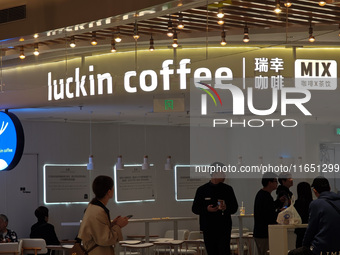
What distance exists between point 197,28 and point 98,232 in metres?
3.22

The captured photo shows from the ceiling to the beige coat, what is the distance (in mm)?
2311

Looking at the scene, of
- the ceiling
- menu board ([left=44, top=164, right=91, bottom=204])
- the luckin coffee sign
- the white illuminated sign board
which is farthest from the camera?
the white illuminated sign board

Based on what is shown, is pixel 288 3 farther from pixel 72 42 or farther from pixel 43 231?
pixel 43 231

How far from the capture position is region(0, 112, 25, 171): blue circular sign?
28.0 feet

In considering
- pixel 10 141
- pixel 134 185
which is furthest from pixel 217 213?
pixel 134 185

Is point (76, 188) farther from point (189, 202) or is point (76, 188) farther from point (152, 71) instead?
point (152, 71)

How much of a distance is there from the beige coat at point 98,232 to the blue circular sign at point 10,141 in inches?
135

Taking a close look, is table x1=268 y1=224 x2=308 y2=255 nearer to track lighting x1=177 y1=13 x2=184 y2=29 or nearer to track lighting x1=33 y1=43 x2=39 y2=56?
track lighting x1=177 y1=13 x2=184 y2=29

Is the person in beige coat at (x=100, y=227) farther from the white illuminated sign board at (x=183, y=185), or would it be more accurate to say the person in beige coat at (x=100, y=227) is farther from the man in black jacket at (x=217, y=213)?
the white illuminated sign board at (x=183, y=185)

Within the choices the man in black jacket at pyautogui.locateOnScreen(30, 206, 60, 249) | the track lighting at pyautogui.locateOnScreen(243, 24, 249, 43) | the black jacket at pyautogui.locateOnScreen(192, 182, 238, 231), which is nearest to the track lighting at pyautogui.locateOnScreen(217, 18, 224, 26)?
the track lighting at pyautogui.locateOnScreen(243, 24, 249, 43)

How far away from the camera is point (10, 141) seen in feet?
28.3

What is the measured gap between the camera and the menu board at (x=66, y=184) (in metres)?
14.5

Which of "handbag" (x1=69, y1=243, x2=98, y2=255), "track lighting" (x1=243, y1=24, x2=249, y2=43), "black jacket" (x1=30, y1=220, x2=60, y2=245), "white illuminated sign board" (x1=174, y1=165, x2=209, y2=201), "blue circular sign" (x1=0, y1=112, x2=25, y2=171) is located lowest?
"black jacket" (x1=30, y1=220, x2=60, y2=245)

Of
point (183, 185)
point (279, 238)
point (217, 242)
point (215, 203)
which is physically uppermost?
point (183, 185)
